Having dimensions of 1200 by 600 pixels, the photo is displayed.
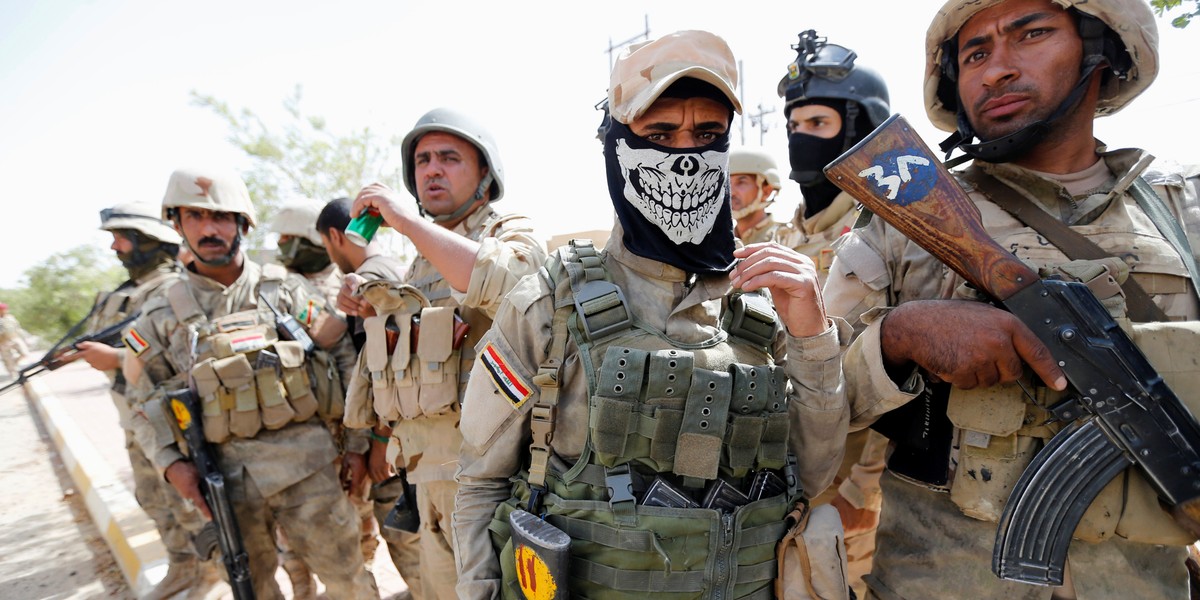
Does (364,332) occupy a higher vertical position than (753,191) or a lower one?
lower

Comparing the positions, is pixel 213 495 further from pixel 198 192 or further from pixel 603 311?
pixel 603 311

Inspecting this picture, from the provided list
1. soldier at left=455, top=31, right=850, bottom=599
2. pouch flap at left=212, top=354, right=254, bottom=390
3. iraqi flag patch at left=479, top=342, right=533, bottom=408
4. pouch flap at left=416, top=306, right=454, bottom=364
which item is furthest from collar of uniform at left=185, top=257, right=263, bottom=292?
iraqi flag patch at left=479, top=342, right=533, bottom=408

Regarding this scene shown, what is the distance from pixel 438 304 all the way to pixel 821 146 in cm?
224

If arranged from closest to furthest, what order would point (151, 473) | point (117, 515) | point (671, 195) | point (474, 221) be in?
point (671, 195)
point (474, 221)
point (151, 473)
point (117, 515)

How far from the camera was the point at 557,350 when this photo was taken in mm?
1686

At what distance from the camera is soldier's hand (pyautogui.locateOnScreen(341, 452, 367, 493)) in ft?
13.6

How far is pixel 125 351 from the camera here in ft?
15.6

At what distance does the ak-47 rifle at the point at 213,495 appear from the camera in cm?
354

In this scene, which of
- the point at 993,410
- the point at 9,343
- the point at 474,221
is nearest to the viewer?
the point at 993,410

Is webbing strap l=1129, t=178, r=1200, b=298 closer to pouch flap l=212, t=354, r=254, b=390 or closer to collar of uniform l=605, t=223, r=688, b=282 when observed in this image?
collar of uniform l=605, t=223, r=688, b=282

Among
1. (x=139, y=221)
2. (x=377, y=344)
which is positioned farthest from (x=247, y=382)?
(x=139, y=221)

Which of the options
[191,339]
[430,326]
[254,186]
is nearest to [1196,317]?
[430,326]

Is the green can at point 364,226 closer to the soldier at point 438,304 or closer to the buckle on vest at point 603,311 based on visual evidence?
the soldier at point 438,304

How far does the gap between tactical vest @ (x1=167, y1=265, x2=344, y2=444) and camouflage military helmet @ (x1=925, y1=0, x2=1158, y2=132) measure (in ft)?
12.0
